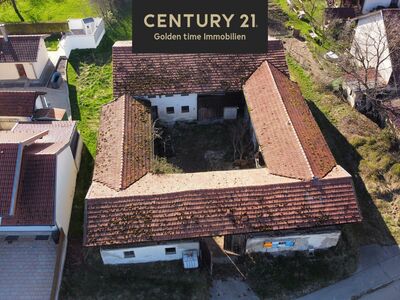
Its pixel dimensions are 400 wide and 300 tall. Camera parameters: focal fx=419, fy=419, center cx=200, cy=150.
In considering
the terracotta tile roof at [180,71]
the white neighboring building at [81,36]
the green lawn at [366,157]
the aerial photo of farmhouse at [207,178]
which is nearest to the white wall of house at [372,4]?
the aerial photo of farmhouse at [207,178]

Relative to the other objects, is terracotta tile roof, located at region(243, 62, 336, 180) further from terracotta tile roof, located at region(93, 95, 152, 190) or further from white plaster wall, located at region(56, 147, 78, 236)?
white plaster wall, located at region(56, 147, 78, 236)

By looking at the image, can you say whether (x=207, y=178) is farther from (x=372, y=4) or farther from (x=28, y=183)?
(x=372, y=4)

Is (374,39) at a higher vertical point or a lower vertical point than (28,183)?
higher

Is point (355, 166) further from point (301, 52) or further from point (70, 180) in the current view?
point (70, 180)

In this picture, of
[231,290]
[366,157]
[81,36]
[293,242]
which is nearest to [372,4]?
[366,157]

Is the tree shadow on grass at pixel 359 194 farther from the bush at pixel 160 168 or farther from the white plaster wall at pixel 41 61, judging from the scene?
the white plaster wall at pixel 41 61

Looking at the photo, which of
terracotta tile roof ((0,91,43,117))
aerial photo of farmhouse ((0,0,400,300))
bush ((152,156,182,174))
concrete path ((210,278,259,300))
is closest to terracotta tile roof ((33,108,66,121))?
aerial photo of farmhouse ((0,0,400,300))
